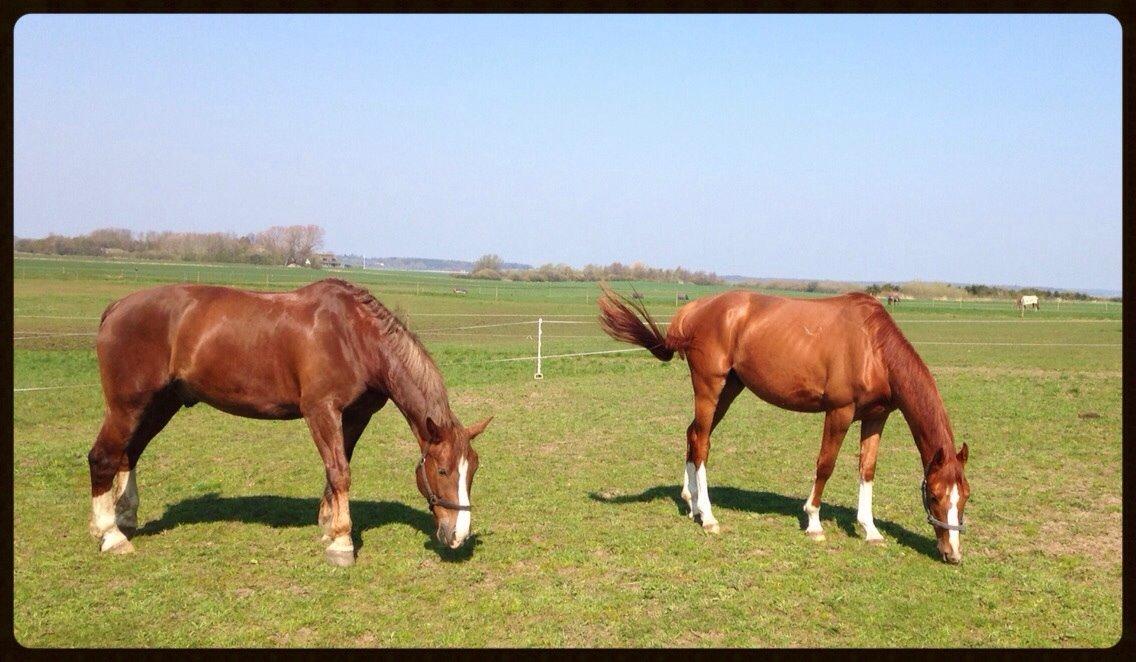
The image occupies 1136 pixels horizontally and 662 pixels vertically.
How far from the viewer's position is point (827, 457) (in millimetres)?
6289

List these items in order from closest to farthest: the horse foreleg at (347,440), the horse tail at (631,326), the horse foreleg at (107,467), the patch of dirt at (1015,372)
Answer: the horse foreleg at (107,467), the horse foreleg at (347,440), the horse tail at (631,326), the patch of dirt at (1015,372)

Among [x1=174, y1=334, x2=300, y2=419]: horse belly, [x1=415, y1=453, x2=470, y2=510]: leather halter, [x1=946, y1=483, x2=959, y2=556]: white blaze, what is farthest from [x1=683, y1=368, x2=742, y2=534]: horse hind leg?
[x1=174, y1=334, x2=300, y2=419]: horse belly

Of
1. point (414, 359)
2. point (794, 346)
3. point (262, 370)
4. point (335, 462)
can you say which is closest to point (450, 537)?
point (335, 462)

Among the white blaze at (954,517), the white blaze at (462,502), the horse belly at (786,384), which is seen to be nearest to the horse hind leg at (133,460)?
the white blaze at (462,502)

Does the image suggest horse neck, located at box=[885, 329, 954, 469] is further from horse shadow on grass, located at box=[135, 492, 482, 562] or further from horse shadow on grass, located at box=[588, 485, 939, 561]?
horse shadow on grass, located at box=[135, 492, 482, 562]

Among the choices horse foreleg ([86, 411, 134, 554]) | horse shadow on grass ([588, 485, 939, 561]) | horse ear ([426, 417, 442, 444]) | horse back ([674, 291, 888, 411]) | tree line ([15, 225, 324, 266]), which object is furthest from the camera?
tree line ([15, 225, 324, 266])

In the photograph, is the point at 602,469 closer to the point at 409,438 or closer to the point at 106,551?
the point at 409,438

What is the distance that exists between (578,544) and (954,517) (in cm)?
280

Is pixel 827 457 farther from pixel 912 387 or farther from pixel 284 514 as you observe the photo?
pixel 284 514

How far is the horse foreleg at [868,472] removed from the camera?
618cm

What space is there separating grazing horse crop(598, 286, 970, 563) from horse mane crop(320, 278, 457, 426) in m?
2.19

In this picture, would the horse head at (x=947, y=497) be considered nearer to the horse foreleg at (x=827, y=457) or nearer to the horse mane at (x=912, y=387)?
the horse mane at (x=912, y=387)

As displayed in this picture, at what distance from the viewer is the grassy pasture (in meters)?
4.53
